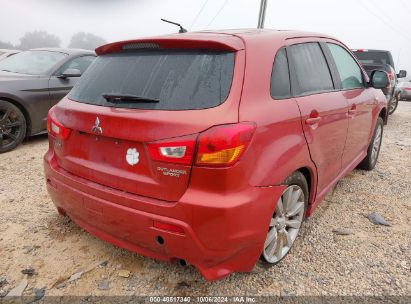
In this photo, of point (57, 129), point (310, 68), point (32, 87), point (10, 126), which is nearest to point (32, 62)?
point (32, 87)

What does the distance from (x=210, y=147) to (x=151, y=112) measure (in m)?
0.41

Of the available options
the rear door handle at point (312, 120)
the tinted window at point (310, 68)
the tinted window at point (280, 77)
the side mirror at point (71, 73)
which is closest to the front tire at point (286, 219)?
the rear door handle at point (312, 120)

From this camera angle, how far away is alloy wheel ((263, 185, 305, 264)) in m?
2.35

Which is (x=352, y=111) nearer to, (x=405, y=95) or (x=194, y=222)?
(x=194, y=222)

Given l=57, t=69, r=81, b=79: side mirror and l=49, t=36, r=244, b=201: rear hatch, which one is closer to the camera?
l=49, t=36, r=244, b=201: rear hatch

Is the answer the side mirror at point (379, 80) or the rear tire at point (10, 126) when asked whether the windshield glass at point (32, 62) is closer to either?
the rear tire at point (10, 126)

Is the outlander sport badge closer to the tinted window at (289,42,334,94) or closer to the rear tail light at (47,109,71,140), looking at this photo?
the rear tail light at (47,109,71,140)

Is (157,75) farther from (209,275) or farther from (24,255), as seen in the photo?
(24,255)

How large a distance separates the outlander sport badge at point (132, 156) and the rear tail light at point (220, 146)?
1.24ft

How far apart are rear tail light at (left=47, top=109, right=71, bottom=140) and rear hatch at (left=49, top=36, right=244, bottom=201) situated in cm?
3

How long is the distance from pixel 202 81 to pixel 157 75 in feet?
0.97

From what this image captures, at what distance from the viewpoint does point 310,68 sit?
2.69m

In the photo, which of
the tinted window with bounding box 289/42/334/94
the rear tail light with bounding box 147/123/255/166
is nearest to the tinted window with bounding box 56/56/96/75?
the tinted window with bounding box 289/42/334/94

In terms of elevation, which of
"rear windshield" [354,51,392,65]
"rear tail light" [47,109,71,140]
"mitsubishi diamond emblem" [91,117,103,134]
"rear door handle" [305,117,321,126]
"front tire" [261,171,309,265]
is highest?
"mitsubishi diamond emblem" [91,117,103,134]
